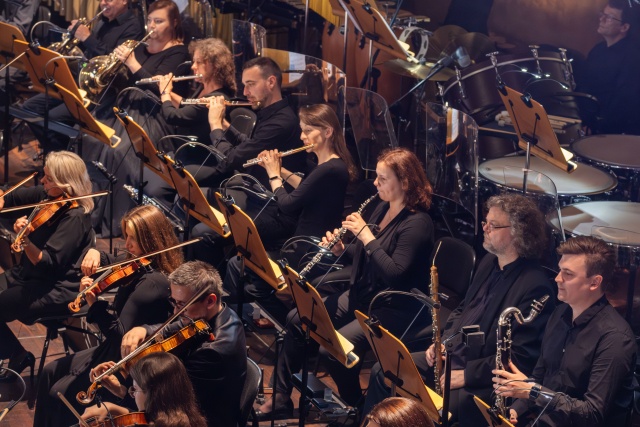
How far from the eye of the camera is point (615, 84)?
265 inches

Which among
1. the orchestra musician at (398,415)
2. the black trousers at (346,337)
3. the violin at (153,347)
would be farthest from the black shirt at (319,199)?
the orchestra musician at (398,415)

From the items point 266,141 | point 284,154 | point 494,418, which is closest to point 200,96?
point 266,141

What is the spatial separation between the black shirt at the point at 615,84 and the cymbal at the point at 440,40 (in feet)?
3.20

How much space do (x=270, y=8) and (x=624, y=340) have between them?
5.37 m

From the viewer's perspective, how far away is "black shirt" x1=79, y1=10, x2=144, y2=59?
7137 millimetres

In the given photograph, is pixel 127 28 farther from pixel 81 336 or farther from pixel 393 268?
pixel 393 268

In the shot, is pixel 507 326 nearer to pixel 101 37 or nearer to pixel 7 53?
pixel 7 53

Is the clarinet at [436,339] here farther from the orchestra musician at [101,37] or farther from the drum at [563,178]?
the orchestra musician at [101,37]

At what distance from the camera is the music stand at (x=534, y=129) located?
4711 millimetres

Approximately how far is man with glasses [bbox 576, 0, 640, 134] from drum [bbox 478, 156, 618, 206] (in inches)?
35.0

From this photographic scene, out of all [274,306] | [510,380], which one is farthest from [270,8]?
[510,380]

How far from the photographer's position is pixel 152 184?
245 inches

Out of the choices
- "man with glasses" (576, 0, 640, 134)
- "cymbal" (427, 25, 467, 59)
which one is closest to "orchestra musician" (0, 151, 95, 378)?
"cymbal" (427, 25, 467, 59)

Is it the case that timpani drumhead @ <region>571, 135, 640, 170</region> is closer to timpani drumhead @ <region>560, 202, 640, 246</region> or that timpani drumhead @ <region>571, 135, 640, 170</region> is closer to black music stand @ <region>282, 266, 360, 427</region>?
timpani drumhead @ <region>560, 202, 640, 246</region>
